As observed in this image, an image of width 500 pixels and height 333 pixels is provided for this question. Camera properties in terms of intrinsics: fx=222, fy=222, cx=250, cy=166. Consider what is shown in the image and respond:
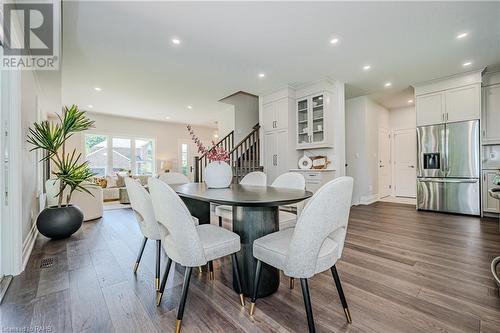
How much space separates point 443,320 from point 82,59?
16.7 feet

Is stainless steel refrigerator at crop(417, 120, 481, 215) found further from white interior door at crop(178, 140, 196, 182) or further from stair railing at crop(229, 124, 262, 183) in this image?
white interior door at crop(178, 140, 196, 182)

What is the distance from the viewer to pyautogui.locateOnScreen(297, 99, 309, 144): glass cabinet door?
4768mm

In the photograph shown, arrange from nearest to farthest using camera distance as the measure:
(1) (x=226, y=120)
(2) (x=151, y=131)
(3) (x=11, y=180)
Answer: (3) (x=11, y=180) < (1) (x=226, y=120) < (2) (x=151, y=131)

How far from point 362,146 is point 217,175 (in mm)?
4556

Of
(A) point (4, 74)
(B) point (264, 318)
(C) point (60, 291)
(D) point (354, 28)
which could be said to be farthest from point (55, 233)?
(D) point (354, 28)

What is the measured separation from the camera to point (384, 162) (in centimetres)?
634

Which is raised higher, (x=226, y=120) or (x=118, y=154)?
(x=226, y=120)

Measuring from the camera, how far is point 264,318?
1.40 meters

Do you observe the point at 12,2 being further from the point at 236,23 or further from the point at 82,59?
the point at 236,23

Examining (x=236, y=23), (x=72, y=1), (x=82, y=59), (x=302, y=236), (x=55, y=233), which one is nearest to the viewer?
(x=302, y=236)

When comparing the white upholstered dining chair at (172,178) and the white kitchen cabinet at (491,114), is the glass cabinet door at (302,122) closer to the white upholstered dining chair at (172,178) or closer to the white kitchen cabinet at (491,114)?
the white upholstered dining chair at (172,178)

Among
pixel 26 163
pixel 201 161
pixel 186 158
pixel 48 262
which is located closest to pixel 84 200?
pixel 26 163

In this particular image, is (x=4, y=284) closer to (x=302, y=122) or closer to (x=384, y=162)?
(x=302, y=122)

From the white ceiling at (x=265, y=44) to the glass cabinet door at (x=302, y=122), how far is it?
1.91 ft
